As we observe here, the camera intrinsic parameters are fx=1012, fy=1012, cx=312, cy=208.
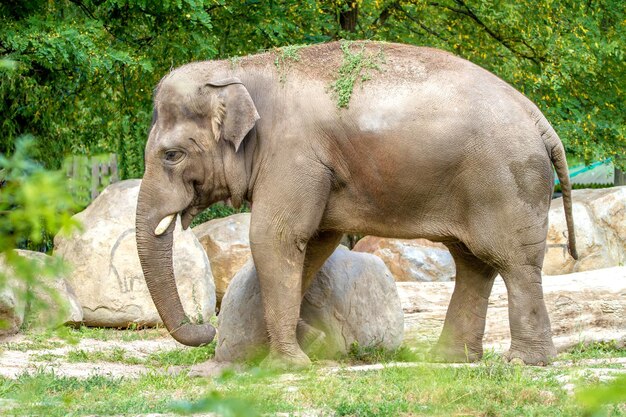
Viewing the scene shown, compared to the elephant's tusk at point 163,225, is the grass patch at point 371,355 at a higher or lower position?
lower

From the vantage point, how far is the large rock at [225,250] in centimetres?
1231

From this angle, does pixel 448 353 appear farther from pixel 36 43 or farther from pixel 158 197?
pixel 36 43

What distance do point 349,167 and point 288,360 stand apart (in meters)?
1.51

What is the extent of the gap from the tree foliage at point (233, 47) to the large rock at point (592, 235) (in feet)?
3.21

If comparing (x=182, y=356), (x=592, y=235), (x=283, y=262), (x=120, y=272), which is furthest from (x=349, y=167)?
(x=592, y=235)

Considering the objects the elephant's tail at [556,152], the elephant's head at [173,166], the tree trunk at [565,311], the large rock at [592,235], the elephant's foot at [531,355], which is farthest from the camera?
the large rock at [592,235]

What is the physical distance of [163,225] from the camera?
7762 millimetres

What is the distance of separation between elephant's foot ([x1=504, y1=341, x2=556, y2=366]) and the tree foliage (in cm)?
626

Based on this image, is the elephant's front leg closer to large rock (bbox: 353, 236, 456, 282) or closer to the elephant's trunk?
the elephant's trunk

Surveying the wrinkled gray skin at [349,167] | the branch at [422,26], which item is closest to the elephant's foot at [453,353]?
the wrinkled gray skin at [349,167]

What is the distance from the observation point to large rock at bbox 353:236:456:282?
13.0 metres

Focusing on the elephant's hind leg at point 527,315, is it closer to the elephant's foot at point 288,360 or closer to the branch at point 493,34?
the elephant's foot at point 288,360

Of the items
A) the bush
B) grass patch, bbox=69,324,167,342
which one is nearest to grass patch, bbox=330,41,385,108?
grass patch, bbox=69,324,167,342

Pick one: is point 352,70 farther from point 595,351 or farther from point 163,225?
point 595,351
